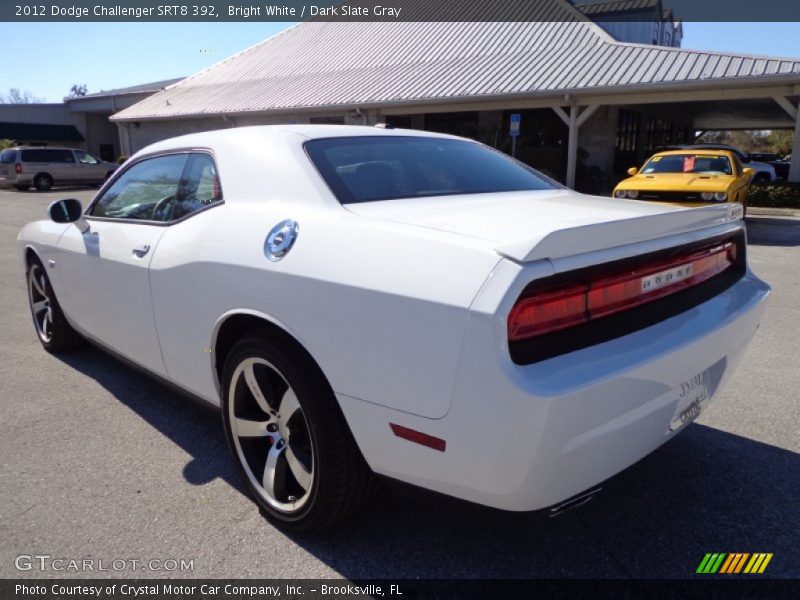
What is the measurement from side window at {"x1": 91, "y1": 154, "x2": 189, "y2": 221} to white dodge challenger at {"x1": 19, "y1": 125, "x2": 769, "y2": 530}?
23 mm

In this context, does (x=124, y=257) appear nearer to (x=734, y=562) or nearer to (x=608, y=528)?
(x=608, y=528)

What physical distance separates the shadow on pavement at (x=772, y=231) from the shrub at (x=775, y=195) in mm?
1457

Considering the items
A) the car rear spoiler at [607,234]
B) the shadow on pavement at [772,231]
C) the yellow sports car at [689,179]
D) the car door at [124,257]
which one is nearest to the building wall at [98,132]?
the yellow sports car at [689,179]

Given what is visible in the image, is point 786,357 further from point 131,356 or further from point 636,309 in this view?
point 131,356

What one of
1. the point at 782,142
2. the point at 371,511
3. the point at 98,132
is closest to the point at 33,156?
the point at 98,132

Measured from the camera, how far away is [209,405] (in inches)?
115

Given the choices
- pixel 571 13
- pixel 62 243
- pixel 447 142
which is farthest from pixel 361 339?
pixel 571 13

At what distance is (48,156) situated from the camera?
26.1 meters

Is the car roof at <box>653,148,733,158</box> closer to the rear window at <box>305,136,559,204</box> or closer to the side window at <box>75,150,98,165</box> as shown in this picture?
the rear window at <box>305,136,559,204</box>

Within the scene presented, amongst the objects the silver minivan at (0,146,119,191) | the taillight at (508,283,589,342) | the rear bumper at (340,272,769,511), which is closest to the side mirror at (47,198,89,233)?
the rear bumper at (340,272,769,511)

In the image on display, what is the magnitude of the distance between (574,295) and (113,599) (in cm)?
188

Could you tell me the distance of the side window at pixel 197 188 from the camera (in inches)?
115

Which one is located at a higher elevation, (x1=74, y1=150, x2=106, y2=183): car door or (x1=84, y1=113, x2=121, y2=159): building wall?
(x1=84, y1=113, x2=121, y2=159): building wall

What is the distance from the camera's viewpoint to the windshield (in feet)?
38.7
